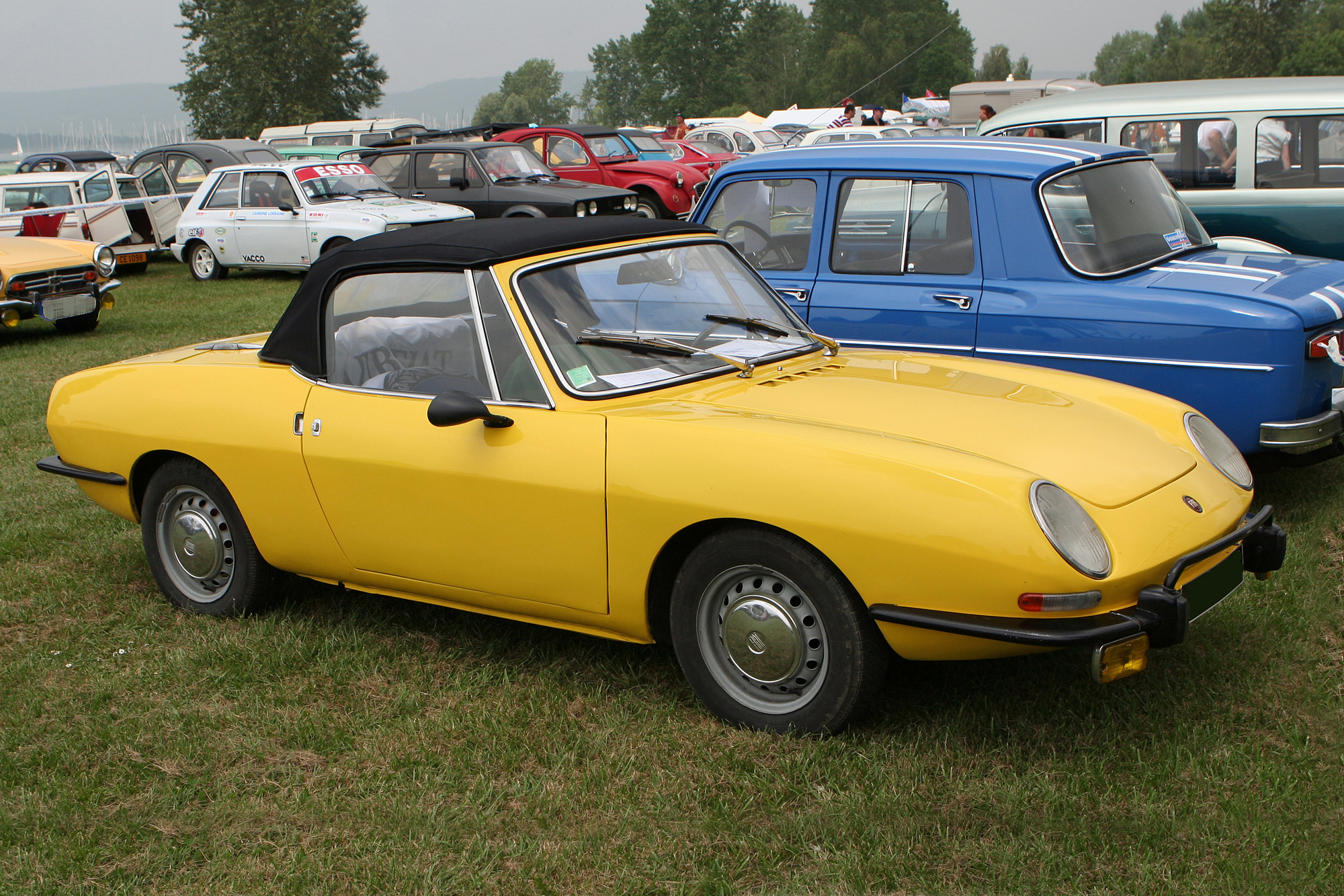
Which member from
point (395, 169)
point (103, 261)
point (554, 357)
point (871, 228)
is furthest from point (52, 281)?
point (554, 357)

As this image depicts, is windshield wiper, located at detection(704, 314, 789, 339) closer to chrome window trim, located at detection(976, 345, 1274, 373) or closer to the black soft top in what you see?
the black soft top

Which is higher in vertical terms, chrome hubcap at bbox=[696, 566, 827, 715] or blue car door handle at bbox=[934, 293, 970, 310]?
blue car door handle at bbox=[934, 293, 970, 310]

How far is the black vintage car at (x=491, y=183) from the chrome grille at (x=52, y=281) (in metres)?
5.26

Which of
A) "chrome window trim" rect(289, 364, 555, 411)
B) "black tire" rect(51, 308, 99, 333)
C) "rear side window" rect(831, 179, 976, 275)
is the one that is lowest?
"black tire" rect(51, 308, 99, 333)

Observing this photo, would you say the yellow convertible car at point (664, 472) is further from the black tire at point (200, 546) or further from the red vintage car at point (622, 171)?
the red vintage car at point (622, 171)

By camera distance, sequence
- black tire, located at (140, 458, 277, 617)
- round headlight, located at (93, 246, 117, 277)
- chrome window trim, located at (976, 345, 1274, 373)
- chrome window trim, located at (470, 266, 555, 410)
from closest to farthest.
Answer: chrome window trim, located at (470, 266, 555, 410), black tire, located at (140, 458, 277, 617), chrome window trim, located at (976, 345, 1274, 373), round headlight, located at (93, 246, 117, 277)

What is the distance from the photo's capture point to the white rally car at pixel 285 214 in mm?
14773

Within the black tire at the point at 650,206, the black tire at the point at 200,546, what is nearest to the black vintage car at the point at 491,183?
the black tire at the point at 650,206

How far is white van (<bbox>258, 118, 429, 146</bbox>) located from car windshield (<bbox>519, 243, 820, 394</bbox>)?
23286 mm

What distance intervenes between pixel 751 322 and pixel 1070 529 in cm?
167

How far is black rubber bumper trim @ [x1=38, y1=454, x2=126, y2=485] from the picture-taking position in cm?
465

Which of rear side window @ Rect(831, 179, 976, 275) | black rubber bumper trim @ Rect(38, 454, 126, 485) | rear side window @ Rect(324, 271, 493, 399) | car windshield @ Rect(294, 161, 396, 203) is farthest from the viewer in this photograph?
car windshield @ Rect(294, 161, 396, 203)

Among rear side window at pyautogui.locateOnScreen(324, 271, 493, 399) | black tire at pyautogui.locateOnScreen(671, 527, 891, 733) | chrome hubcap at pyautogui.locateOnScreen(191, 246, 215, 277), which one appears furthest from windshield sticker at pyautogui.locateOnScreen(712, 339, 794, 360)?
chrome hubcap at pyautogui.locateOnScreen(191, 246, 215, 277)

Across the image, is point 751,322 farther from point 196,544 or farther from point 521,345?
point 196,544
